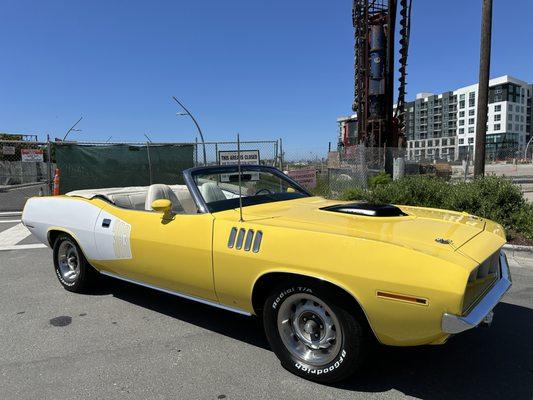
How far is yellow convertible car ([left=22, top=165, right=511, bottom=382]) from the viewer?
2.51 meters

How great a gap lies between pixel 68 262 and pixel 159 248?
→ 78.0 inches

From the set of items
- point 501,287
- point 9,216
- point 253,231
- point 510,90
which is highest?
point 510,90

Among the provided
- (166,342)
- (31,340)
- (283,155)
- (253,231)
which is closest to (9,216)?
(283,155)

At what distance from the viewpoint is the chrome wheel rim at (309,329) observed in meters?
2.90

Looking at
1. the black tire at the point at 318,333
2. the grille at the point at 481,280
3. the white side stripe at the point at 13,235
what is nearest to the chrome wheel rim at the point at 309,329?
the black tire at the point at 318,333

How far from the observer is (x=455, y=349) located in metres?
3.50

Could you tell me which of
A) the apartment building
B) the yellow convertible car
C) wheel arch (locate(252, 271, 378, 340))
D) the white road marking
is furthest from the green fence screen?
the apartment building

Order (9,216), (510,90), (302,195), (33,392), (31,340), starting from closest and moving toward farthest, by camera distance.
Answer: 1. (33,392)
2. (31,340)
3. (302,195)
4. (9,216)
5. (510,90)

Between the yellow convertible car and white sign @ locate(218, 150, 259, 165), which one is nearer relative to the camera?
the yellow convertible car

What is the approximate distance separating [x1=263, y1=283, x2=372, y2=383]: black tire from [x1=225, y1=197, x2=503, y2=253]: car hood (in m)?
0.46

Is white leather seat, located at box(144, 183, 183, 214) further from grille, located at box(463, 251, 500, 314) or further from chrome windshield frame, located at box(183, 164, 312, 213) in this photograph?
grille, located at box(463, 251, 500, 314)

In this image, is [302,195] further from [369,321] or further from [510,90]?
[510,90]

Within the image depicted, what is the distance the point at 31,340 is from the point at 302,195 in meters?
2.84

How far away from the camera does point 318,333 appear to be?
3.00 meters
